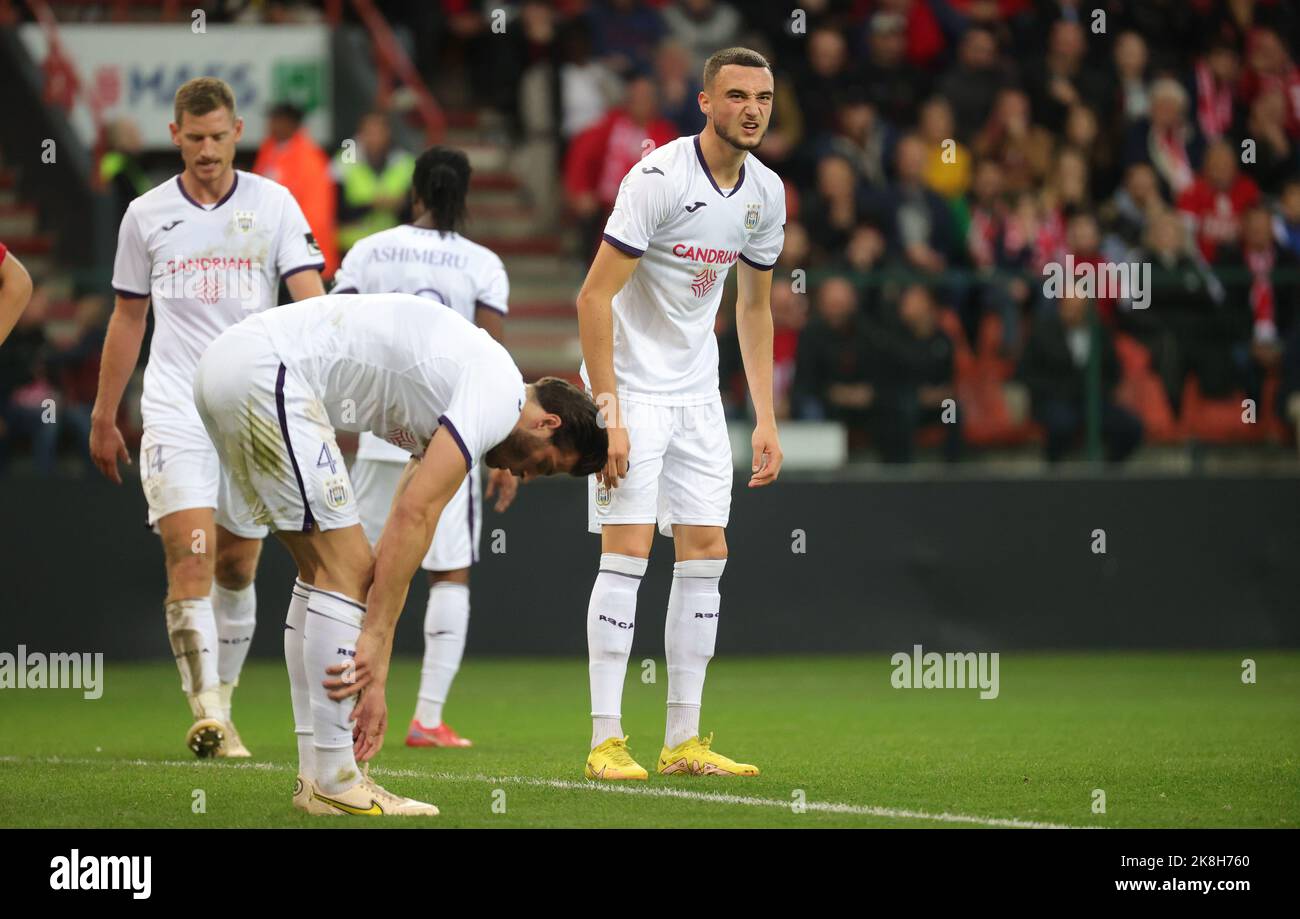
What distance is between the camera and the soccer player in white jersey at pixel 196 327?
8094mm

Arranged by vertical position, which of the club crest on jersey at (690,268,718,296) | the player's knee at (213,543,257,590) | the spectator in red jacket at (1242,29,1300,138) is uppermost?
the spectator in red jacket at (1242,29,1300,138)

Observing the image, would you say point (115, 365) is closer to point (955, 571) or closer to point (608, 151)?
point (955, 571)

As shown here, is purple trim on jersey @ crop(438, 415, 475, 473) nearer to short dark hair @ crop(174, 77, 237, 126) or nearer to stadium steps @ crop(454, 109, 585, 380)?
short dark hair @ crop(174, 77, 237, 126)

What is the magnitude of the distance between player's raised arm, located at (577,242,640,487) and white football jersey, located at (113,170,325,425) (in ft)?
5.74

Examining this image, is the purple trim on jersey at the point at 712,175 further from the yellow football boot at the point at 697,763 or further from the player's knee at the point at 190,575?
the player's knee at the point at 190,575

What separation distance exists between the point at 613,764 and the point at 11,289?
2739 millimetres

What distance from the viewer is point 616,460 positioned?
7.21 meters

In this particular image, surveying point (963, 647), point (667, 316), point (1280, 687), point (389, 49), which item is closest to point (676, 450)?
point (667, 316)

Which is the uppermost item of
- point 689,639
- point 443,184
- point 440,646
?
point 443,184

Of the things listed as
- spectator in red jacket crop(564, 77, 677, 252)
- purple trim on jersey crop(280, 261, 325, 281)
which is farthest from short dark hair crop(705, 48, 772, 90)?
spectator in red jacket crop(564, 77, 677, 252)

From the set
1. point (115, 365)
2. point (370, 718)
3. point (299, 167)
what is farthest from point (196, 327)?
point (299, 167)

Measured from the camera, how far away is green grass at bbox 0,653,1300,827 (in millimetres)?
6375

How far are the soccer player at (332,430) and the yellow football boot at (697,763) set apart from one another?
1482 millimetres

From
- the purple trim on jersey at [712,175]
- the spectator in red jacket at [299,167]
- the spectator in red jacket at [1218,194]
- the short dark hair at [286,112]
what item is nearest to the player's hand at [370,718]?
the purple trim on jersey at [712,175]
